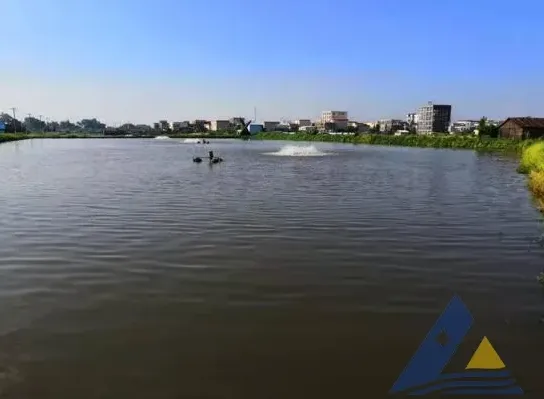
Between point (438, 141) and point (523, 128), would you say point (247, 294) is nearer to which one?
point (523, 128)

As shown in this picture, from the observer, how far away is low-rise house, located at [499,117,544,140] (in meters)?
74.2

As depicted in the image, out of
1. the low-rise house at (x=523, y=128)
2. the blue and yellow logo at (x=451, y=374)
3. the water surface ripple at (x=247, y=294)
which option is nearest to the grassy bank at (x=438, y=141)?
the low-rise house at (x=523, y=128)

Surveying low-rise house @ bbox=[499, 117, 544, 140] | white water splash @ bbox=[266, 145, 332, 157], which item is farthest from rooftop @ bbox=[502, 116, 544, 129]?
white water splash @ bbox=[266, 145, 332, 157]

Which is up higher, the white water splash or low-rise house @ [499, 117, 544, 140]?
low-rise house @ [499, 117, 544, 140]

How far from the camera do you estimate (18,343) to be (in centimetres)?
636

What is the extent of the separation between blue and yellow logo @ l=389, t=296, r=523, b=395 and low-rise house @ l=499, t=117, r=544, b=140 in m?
76.3

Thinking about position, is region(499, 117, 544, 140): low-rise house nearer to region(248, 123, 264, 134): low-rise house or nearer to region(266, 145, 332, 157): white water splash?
region(266, 145, 332, 157): white water splash

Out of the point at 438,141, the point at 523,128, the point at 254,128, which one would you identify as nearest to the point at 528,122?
the point at 523,128

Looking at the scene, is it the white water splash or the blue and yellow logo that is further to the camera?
the white water splash

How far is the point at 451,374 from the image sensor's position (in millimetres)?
5680

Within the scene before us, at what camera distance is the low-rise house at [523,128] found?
74.2 meters

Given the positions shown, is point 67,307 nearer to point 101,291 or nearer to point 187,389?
point 101,291

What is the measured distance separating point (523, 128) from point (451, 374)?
79.7m

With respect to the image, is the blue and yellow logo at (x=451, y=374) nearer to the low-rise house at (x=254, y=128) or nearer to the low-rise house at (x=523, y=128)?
the low-rise house at (x=523, y=128)
